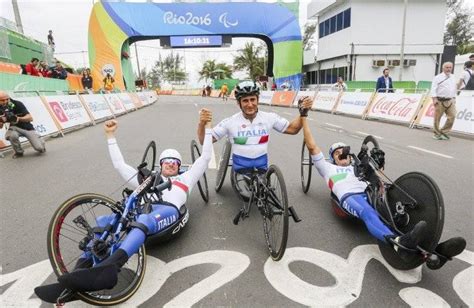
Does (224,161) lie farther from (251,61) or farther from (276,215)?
(251,61)

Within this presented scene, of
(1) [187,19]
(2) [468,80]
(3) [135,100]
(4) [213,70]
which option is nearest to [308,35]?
(4) [213,70]

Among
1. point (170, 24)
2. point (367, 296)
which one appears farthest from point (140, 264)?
point (170, 24)

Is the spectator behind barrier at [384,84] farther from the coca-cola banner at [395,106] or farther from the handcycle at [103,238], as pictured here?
the handcycle at [103,238]

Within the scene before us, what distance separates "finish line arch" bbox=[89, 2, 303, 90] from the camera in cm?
2922

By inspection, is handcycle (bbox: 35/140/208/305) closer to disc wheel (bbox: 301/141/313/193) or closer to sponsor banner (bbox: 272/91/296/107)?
disc wheel (bbox: 301/141/313/193)

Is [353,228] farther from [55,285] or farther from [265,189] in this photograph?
[55,285]

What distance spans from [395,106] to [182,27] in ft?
72.6

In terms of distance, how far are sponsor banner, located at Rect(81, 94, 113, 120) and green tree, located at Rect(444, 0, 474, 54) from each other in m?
55.3

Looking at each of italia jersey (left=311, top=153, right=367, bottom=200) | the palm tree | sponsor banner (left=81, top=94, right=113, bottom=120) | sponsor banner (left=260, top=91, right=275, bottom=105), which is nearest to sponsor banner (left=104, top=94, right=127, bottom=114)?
sponsor banner (left=81, top=94, right=113, bottom=120)

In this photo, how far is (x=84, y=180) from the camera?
562cm

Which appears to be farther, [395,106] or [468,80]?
[395,106]

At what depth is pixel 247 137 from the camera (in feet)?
13.0

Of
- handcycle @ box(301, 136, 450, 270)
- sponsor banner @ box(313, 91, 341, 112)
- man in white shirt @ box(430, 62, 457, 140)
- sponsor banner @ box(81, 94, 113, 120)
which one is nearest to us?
handcycle @ box(301, 136, 450, 270)

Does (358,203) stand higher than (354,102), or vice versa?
(358,203)
